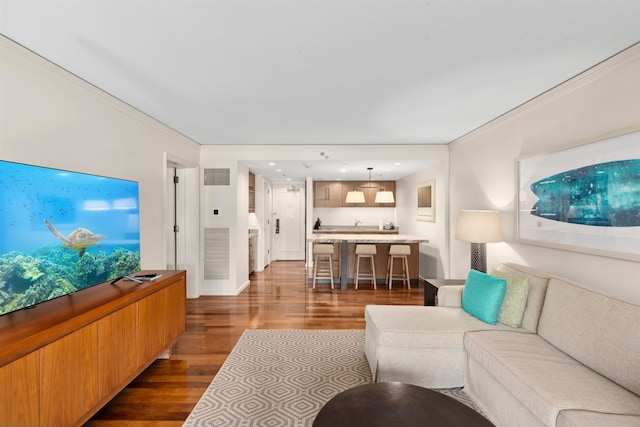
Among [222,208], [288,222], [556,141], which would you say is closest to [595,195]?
[556,141]

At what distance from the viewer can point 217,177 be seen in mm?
4918

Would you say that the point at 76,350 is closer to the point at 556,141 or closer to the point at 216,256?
the point at 216,256

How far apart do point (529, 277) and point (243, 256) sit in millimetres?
4238

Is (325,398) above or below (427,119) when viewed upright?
below

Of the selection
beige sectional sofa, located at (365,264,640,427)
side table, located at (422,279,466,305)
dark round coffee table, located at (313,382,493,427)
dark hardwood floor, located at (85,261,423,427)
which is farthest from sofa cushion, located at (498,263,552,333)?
dark hardwood floor, located at (85,261,423,427)

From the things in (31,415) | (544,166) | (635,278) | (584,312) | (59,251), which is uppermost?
(544,166)

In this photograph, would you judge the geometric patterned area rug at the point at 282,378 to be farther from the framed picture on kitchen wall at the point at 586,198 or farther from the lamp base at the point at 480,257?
the framed picture on kitchen wall at the point at 586,198

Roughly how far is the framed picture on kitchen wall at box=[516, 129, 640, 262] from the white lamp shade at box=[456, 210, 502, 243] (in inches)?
8.6

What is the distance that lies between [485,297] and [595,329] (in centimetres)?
75

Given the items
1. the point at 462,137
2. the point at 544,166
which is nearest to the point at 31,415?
the point at 544,166

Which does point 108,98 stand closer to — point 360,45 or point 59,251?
point 59,251

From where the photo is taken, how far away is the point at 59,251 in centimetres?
185

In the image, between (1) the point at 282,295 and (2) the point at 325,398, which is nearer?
(2) the point at 325,398

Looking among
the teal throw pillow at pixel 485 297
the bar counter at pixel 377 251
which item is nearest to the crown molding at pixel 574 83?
the teal throw pillow at pixel 485 297
